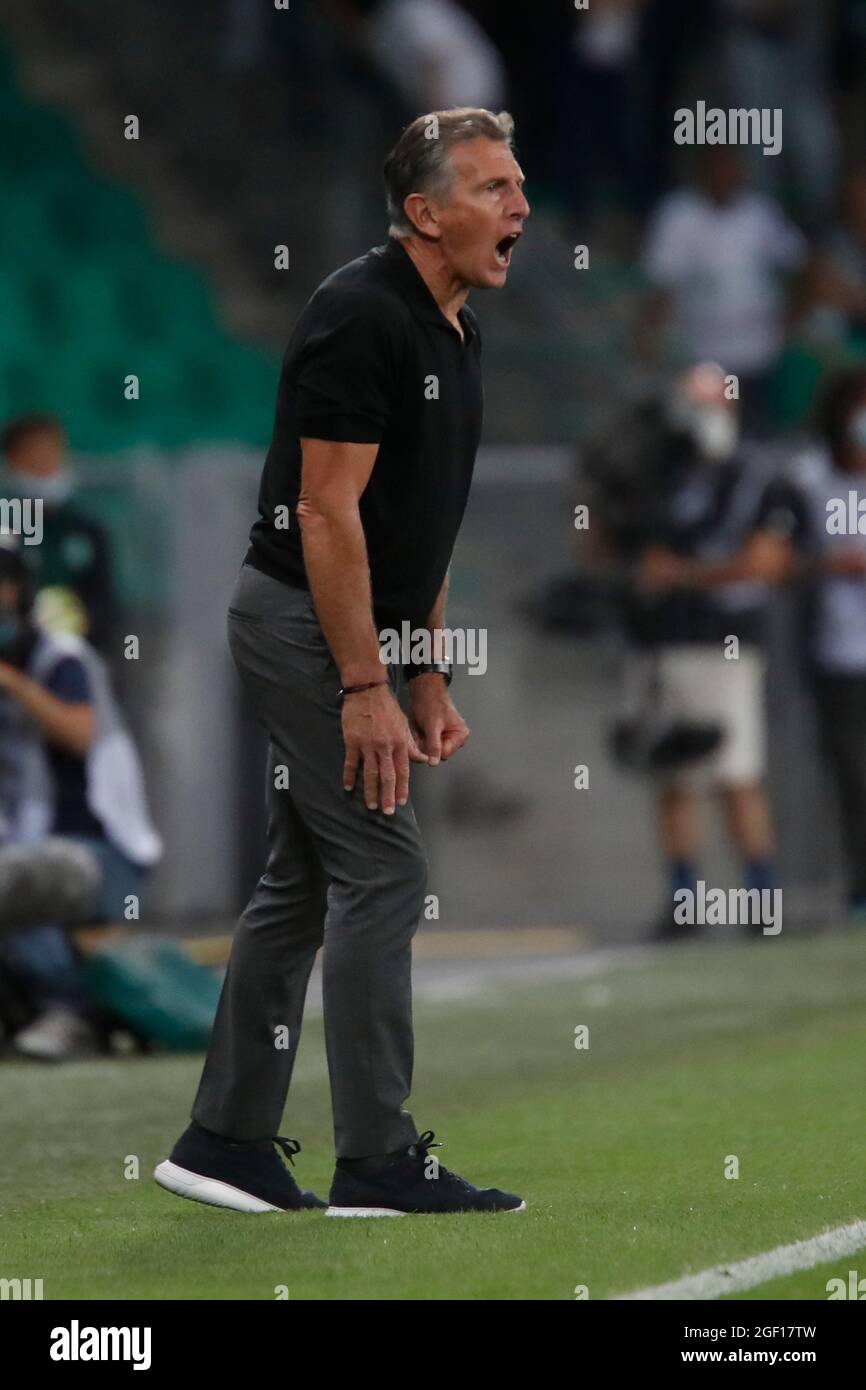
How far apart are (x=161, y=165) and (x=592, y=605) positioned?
20.3 ft

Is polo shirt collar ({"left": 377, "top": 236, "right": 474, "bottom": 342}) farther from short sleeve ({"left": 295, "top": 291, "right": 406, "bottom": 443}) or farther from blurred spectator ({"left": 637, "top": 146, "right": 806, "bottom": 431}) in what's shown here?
blurred spectator ({"left": 637, "top": 146, "right": 806, "bottom": 431})

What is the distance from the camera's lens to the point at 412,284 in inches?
217

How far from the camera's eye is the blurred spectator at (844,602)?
12.5 m

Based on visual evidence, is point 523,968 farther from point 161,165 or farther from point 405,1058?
point 161,165

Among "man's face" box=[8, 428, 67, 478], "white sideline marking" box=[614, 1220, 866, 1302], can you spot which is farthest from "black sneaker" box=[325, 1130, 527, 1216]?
"man's face" box=[8, 428, 67, 478]

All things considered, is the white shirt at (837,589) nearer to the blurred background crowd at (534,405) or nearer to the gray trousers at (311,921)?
the blurred background crowd at (534,405)

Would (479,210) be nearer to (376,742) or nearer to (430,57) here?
(376,742)

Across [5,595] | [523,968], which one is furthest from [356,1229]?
[523,968]

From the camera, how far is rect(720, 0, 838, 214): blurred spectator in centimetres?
1706

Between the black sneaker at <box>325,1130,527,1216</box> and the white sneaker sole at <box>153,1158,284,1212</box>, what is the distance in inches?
7.0

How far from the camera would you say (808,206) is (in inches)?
704

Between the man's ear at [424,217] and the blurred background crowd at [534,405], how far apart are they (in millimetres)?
3942
